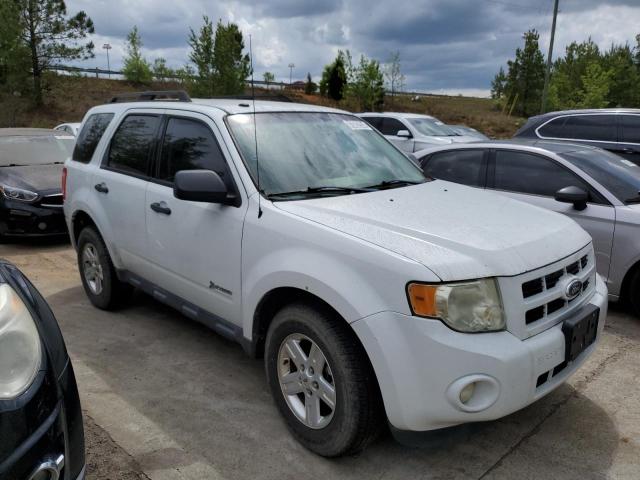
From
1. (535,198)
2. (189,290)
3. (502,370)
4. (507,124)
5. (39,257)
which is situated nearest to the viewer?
(502,370)

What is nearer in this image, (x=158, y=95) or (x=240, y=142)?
(x=240, y=142)

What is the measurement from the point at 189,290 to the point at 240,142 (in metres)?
1.07

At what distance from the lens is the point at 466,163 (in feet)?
19.7

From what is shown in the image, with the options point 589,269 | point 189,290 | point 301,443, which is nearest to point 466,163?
point 589,269

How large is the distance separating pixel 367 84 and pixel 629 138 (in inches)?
972

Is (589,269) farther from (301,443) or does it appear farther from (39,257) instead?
(39,257)

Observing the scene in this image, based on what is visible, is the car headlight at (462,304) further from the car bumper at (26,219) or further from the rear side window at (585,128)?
the rear side window at (585,128)

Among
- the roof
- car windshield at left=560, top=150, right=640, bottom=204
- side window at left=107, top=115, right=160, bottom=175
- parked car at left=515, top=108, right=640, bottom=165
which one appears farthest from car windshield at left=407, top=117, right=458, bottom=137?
side window at left=107, top=115, right=160, bottom=175

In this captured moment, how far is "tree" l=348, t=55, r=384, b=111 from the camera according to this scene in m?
31.4

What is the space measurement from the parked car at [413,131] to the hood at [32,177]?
6535 mm

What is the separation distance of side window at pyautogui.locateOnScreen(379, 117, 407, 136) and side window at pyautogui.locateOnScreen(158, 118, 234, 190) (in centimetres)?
948

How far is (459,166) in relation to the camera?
6047 millimetres

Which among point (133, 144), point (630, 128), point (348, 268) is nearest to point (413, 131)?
point (630, 128)

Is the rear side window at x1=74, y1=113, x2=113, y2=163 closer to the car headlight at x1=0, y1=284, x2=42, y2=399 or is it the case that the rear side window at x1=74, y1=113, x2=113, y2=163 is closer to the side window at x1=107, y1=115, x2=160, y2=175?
the side window at x1=107, y1=115, x2=160, y2=175
